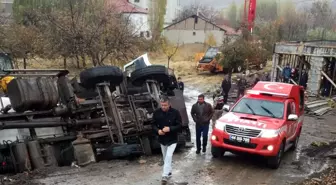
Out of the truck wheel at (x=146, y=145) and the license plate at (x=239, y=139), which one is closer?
the license plate at (x=239, y=139)

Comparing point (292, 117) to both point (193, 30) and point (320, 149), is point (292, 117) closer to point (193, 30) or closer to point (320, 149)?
point (320, 149)

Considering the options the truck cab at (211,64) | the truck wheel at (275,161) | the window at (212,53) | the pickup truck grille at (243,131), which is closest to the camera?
the pickup truck grille at (243,131)

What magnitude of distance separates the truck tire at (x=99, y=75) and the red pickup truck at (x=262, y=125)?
118 inches

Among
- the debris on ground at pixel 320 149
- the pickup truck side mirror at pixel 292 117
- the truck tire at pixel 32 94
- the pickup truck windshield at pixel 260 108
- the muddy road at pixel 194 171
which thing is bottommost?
the debris on ground at pixel 320 149

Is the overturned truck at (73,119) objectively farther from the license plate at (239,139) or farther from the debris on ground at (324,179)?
the debris on ground at (324,179)

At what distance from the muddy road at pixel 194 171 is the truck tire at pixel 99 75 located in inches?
84.8

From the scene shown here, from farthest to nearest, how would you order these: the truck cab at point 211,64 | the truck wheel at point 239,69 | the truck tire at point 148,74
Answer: the truck cab at point 211,64, the truck wheel at point 239,69, the truck tire at point 148,74

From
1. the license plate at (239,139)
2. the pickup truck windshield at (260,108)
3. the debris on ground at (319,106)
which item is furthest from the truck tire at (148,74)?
the debris on ground at (319,106)

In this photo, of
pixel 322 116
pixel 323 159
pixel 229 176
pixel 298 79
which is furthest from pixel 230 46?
pixel 229 176

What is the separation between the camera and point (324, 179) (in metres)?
8.86

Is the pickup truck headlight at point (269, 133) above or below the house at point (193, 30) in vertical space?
above

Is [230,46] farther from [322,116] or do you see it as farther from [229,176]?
[229,176]

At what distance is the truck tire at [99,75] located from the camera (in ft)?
34.2

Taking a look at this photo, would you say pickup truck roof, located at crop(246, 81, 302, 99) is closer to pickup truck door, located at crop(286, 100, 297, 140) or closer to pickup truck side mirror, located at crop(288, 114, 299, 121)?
pickup truck door, located at crop(286, 100, 297, 140)
